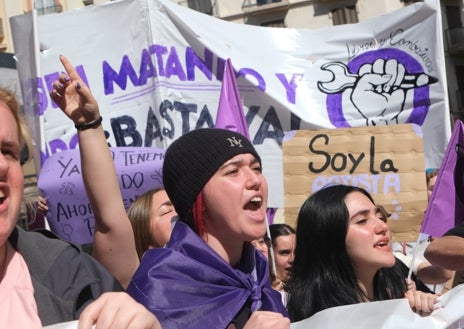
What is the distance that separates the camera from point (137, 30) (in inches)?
210

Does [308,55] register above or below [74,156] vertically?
above

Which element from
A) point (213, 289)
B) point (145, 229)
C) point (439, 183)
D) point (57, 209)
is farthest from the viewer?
point (57, 209)

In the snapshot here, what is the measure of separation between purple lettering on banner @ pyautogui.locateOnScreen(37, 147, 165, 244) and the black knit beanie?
1.95 metres

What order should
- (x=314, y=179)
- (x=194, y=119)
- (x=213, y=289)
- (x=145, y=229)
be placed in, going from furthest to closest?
(x=194, y=119) → (x=314, y=179) → (x=145, y=229) → (x=213, y=289)

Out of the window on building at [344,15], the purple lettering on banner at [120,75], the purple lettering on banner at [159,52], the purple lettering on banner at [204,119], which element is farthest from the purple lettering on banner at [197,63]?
the window on building at [344,15]

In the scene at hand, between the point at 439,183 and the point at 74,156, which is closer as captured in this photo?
the point at 439,183

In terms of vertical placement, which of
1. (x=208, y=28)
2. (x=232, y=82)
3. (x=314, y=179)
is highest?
(x=208, y=28)

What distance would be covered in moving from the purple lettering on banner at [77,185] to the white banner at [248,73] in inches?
30.2

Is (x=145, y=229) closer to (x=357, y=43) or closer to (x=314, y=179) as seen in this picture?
(x=314, y=179)

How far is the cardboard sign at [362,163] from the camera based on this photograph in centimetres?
430

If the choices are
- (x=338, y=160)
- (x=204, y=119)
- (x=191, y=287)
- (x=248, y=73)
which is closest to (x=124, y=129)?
(x=204, y=119)

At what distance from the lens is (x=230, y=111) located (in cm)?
437

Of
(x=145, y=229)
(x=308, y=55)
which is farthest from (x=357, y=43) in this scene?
(x=145, y=229)

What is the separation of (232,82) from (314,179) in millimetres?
791
